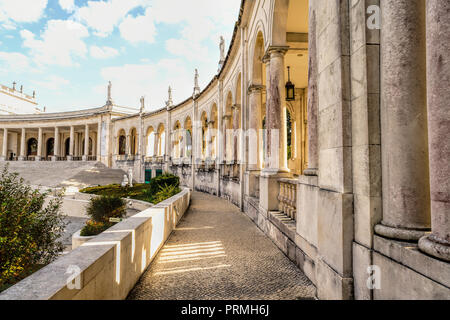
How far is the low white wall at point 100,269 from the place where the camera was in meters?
1.91

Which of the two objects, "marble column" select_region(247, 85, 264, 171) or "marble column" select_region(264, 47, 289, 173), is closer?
"marble column" select_region(264, 47, 289, 173)

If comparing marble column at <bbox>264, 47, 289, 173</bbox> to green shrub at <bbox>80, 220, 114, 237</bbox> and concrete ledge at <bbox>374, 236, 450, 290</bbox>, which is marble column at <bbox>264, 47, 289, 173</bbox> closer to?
concrete ledge at <bbox>374, 236, 450, 290</bbox>

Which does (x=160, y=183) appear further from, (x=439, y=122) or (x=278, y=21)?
(x=439, y=122)

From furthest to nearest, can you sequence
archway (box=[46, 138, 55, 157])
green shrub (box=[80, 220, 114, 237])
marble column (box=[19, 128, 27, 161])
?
archway (box=[46, 138, 55, 157])
marble column (box=[19, 128, 27, 161])
green shrub (box=[80, 220, 114, 237])

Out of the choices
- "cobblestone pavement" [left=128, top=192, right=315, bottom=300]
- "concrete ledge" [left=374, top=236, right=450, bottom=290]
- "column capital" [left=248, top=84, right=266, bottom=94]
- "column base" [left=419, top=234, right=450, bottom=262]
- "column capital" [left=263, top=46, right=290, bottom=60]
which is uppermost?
"column capital" [left=263, top=46, right=290, bottom=60]

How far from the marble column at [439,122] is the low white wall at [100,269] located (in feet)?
9.62

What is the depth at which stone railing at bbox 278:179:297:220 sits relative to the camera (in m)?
5.74

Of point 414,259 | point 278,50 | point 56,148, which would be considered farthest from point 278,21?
point 56,148

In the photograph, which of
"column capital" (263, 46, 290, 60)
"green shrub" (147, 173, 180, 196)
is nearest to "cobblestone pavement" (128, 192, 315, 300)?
"column capital" (263, 46, 290, 60)

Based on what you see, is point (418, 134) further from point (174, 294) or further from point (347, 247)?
point (174, 294)

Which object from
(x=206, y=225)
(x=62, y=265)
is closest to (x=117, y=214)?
(x=206, y=225)

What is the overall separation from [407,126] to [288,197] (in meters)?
3.79

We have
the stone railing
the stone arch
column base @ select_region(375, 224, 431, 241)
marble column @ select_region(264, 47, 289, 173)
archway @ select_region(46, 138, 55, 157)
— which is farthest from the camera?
archway @ select_region(46, 138, 55, 157)

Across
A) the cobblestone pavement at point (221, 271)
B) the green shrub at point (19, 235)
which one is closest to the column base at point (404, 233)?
the cobblestone pavement at point (221, 271)
